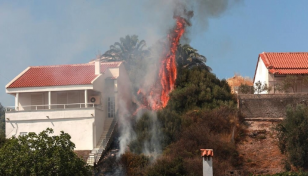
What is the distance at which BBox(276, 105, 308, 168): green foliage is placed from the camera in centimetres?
4141

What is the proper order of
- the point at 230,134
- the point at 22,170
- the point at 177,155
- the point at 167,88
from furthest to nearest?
the point at 167,88 → the point at 230,134 → the point at 177,155 → the point at 22,170

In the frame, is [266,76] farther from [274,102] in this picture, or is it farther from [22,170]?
[22,170]

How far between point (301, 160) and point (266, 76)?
15.0 meters

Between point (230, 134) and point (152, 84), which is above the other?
point (152, 84)

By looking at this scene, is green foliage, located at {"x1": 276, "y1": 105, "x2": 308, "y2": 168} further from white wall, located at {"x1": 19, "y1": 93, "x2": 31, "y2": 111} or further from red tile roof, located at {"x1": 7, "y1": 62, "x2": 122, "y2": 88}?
white wall, located at {"x1": 19, "y1": 93, "x2": 31, "y2": 111}

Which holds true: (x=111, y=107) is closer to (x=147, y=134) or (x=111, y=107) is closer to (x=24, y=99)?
(x=24, y=99)

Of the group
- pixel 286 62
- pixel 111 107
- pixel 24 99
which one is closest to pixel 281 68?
pixel 286 62

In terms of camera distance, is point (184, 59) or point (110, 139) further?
point (184, 59)

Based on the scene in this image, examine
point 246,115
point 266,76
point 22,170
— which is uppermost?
point 266,76

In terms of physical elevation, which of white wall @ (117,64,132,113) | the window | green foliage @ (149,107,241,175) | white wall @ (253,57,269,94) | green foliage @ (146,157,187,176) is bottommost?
green foliage @ (146,157,187,176)

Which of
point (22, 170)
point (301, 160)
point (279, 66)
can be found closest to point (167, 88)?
point (279, 66)

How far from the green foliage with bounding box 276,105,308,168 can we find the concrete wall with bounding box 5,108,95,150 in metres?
14.5

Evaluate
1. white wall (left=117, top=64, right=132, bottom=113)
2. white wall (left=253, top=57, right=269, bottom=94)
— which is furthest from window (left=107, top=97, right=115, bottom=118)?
white wall (left=253, top=57, right=269, bottom=94)

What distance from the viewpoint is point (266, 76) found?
180 feet
